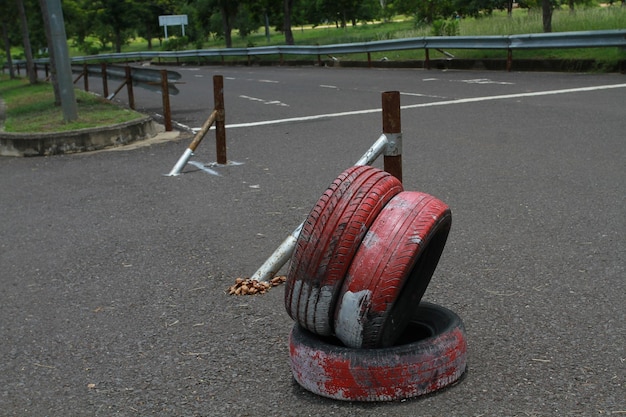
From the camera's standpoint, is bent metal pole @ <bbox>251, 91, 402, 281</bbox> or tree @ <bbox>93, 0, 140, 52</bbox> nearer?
bent metal pole @ <bbox>251, 91, 402, 281</bbox>

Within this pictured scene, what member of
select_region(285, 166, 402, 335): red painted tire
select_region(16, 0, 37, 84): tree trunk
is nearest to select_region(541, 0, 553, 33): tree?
select_region(16, 0, 37, 84): tree trunk

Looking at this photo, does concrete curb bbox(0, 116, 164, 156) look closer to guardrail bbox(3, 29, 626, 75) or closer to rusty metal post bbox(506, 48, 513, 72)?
guardrail bbox(3, 29, 626, 75)

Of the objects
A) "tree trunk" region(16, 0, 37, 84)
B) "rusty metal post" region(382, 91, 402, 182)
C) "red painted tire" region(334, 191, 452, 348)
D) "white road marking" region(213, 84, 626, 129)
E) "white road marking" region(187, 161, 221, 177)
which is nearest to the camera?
"red painted tire" region(334, 191, 452, 348)

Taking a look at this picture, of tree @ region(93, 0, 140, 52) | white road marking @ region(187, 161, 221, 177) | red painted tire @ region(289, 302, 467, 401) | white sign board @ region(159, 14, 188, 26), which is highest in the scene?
tree @ region(93, 0, 140, 52)

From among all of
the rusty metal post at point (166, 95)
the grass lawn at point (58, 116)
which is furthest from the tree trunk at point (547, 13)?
the rusty metal post at point (166, 95)

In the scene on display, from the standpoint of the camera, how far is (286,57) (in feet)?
125

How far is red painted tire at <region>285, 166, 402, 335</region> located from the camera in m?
3.38

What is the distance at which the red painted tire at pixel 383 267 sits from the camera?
3332mm

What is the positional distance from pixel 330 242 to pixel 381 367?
0.54m

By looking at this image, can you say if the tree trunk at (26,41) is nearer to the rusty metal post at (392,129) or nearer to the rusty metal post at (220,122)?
the rusty metal post at (220,122)

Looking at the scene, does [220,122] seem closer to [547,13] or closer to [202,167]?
[202,167]

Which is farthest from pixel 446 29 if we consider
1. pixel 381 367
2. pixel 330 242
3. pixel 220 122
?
pixel 381 367

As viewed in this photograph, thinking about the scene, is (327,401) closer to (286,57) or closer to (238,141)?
(238,141)

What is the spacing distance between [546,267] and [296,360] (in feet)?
7.04
